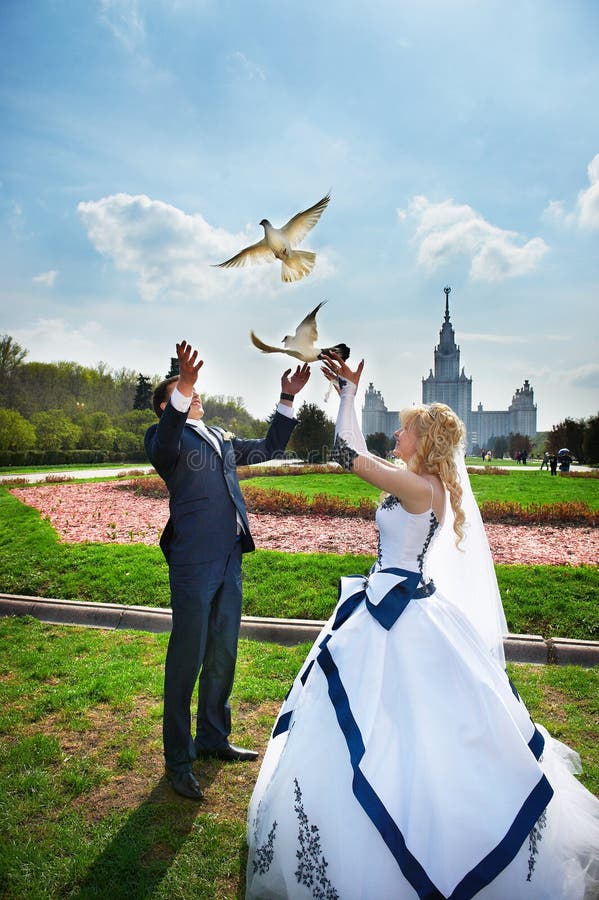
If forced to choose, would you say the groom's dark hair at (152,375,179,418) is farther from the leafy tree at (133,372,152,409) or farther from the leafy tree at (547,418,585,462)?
the leafy tree at (133,372,152,409)

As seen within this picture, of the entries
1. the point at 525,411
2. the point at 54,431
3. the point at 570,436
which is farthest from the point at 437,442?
the point at 525,411

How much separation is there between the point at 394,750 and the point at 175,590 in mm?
1857

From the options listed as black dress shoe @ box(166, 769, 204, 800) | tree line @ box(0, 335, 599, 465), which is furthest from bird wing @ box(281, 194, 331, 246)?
tree line @ box(0, 335, 599, 465)

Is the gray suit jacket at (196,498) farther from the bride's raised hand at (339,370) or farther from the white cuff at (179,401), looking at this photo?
the bride's raised hand at (339,370)

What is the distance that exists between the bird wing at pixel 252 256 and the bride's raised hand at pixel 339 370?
67 cm

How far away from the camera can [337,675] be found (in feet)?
9.36

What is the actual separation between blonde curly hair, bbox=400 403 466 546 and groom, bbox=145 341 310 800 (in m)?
1.12

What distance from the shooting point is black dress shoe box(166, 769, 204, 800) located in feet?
11.7

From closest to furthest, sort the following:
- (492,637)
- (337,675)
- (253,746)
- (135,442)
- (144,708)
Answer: (337,675) → (492,637) → (253,746) → (144,708) → (135,442)

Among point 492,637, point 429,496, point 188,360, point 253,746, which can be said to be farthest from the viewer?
point 253,746

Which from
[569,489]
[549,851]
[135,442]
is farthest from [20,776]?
[135,442]

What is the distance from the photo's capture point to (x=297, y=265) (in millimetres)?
2869

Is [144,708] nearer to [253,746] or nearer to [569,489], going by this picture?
[253,746]

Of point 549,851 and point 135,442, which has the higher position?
point 135,442
